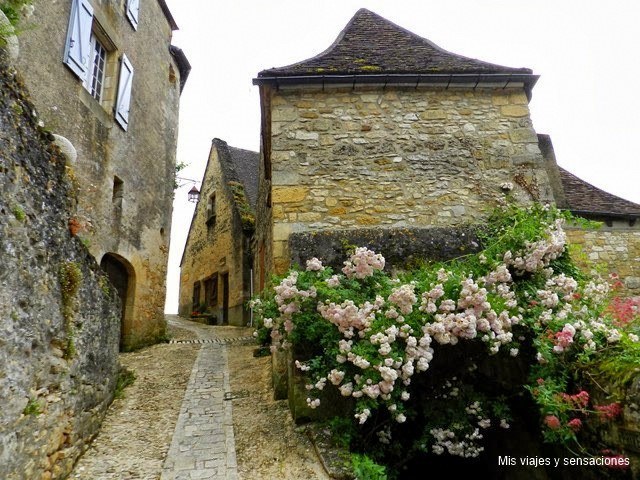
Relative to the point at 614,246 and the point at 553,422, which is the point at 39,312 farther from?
the point at 614,246

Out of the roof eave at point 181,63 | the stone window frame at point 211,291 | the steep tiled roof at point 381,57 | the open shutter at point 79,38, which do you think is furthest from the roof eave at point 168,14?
the stone window frame at point 211,291

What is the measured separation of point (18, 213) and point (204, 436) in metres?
2.55

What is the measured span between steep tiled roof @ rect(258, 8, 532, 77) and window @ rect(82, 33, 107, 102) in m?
4.58

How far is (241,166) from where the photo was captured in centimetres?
1502

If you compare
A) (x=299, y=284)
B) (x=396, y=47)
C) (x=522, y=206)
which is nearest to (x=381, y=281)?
(x=299, y=284)

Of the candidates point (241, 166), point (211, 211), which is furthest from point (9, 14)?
point (241, 166)

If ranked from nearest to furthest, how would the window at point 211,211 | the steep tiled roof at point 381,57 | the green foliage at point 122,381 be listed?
the green foliage at point 122,381 → the steep tiled roof at point 381,57 → the window at point 211,211

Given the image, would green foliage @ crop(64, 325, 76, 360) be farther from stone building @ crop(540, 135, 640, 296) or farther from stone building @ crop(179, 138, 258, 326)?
stone building @ crop(540, 135, 640, 296)

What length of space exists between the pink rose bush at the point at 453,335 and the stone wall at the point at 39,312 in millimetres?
1639

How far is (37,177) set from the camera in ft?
9.55

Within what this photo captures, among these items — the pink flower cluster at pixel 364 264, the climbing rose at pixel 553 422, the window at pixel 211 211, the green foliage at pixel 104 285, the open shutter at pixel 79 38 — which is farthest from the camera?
the window at pixel 211 211

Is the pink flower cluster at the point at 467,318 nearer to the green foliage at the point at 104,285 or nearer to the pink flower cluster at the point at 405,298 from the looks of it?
the pink flower cluster at the point at 405,298

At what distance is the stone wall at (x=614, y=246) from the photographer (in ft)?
26.1

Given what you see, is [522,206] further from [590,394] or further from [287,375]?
[287,375]
